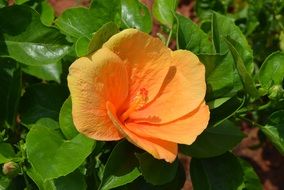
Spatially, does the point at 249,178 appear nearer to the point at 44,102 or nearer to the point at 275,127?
the point at 275,127

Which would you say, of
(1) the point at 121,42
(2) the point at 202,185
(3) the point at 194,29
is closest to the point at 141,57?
(1) the point at 121,42

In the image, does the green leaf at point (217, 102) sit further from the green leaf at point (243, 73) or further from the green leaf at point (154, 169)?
the green leaf at point (154, 169)

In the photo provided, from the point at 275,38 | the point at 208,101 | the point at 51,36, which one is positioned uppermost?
the point at 51,36

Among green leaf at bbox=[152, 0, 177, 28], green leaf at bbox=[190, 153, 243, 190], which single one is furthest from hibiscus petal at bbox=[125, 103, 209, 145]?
green leaf at bbox=[152, 0, 177, 28]

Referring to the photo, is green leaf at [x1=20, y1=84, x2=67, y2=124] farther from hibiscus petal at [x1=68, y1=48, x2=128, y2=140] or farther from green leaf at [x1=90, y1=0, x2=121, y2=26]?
hibiscus petal at [x1=68, y1=48, x2=128, y2=140]

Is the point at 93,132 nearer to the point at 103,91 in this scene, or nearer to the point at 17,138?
the point at 103,91

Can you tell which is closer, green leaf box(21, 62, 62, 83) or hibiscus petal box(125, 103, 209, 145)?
hibiscus petal box(125, 103, 209, 145)

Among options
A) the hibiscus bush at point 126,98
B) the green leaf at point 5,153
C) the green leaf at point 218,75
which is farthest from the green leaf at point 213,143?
the green leaf at point 5,153
